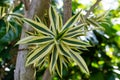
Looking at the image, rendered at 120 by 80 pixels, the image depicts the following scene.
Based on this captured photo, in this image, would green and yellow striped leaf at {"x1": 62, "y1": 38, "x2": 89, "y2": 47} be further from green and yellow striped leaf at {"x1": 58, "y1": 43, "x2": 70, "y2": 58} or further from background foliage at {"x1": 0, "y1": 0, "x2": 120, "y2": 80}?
background foliage at {"x1": 0, "y1": 0, "x2": 120, "y2": 80}

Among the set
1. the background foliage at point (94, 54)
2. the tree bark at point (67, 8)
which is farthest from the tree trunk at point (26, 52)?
the background foliage at point (94, 54)

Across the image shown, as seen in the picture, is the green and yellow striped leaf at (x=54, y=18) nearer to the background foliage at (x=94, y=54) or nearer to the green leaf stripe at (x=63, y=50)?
the green leaf stripe at (x=63, y=50)

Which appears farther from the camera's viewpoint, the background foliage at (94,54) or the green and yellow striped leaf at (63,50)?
the background foliage at (94,54)

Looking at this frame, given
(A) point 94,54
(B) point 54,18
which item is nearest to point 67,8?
(B) point 54,18

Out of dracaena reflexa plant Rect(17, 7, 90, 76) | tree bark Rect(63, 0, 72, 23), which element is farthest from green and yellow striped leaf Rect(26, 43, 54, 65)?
tree bark Rect(63, 0, 72, 23)

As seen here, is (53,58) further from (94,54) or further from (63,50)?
(94,54)

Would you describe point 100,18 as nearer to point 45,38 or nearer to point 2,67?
point 45,38

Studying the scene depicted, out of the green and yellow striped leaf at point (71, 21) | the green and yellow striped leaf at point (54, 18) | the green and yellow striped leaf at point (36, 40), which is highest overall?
the green and yellow striped leaf at point (54, 18)
